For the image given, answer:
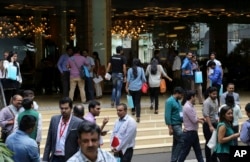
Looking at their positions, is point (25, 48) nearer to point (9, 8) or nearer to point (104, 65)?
point (9, 8)

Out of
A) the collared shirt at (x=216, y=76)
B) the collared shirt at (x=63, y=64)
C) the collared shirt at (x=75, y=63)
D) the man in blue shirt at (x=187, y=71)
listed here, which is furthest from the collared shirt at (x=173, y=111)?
the collared shirt at (x=63, y=64)

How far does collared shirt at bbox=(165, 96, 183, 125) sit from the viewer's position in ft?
33.7

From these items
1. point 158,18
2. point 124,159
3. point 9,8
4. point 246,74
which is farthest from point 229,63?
point 124,159

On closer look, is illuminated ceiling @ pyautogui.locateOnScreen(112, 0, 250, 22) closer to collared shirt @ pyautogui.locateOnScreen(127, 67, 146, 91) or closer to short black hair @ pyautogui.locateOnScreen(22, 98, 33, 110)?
collared shirt @ pyautogui.locateOnScreen(127, 67, 146, 91)

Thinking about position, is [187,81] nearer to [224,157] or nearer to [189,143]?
[189,143]

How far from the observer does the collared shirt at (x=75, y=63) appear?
14969mm

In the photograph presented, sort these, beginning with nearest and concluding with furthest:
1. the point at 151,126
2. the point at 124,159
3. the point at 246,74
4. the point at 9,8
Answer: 1. the point at 124,159
2. the point at 151,126
3. the point at 9,8
4. the point at 246,74

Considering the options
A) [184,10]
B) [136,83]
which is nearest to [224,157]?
[136,83]

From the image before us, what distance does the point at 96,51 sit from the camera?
1814 centimetres

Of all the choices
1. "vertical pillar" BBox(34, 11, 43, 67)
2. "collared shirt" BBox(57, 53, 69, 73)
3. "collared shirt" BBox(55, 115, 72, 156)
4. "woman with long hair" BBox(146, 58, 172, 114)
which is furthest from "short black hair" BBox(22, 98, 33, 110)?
"vertical pillar" BBox(34, 11, 43, 67)

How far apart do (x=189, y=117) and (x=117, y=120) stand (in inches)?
66.7

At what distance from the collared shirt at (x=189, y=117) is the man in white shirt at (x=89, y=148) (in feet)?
20.3

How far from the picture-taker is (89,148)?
12.4ft

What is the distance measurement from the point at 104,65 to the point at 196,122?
27.7 feet
